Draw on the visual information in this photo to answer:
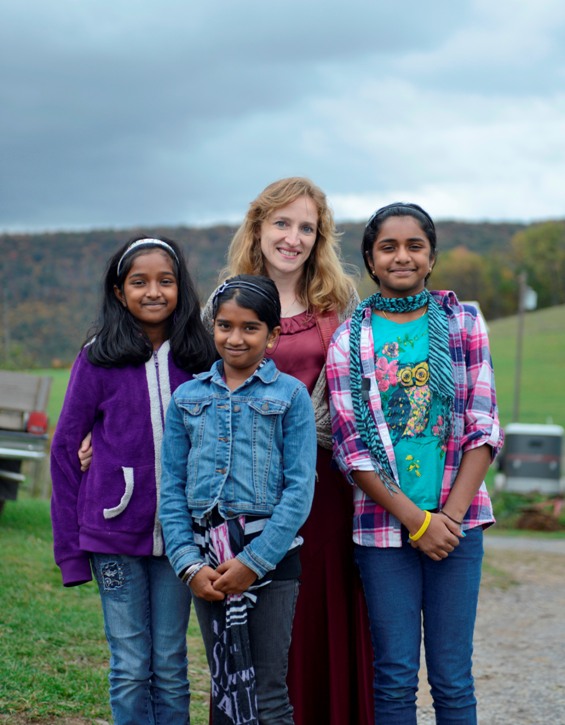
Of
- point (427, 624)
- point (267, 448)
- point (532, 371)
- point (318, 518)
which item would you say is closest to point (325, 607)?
point (318, 518)

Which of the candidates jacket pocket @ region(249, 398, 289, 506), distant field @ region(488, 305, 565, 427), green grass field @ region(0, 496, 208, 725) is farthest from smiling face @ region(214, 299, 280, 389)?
distant field @ region(488, 305, 565, 427)

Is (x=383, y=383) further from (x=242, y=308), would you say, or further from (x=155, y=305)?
(x=155, y=305)

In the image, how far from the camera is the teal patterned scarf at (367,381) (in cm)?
286

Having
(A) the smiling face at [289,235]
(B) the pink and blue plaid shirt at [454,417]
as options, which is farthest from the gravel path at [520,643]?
(A) the smiling face at [289,235]

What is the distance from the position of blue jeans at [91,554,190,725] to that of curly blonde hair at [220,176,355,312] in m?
1.18

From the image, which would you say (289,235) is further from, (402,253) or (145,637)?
(145,637)

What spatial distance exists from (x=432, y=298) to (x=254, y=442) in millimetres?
819

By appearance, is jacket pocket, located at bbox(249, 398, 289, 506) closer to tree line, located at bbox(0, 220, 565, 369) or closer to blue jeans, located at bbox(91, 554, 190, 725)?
blue jeans, located at bbox(91, 554, 190, 725)

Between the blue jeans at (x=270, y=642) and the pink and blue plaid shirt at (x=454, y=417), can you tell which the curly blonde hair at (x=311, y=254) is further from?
the blue jeans at (x=270, y=642)

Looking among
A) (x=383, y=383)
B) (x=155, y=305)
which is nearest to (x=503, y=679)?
(x=383, y=383)

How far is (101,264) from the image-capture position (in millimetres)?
47969

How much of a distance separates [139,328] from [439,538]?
3.81 feet

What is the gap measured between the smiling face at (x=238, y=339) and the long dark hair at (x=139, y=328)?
8.4 inches

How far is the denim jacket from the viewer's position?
8.64ft
